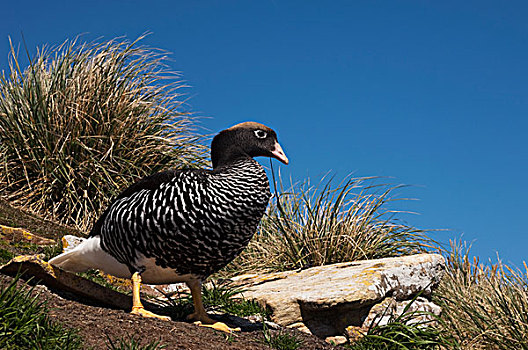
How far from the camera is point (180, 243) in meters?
4.26

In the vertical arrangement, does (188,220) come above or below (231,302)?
above

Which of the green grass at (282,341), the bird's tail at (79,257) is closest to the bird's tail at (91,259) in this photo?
the bird's tail at (79,257)

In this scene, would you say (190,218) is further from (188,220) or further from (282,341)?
(282,341)

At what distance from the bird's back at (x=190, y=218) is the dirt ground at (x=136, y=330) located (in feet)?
1.48

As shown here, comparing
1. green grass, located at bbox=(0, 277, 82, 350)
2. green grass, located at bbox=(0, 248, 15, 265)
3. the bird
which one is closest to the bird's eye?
the bird

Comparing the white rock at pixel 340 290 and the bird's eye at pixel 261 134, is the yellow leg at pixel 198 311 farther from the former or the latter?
the bird's eye at pixel 261 134

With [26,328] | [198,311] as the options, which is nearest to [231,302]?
[198,311]

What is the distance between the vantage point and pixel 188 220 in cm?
424

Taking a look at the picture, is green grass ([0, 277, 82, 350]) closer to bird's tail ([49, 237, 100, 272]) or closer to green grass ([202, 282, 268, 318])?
bird's tail ([49, 237, 100, 272])

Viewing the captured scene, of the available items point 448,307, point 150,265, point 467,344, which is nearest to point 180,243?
point 150,265

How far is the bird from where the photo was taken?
168 inches

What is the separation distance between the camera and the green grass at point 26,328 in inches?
128

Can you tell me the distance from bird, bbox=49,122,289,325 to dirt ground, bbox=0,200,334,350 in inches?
10.7

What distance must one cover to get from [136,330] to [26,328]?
2.64 feet
